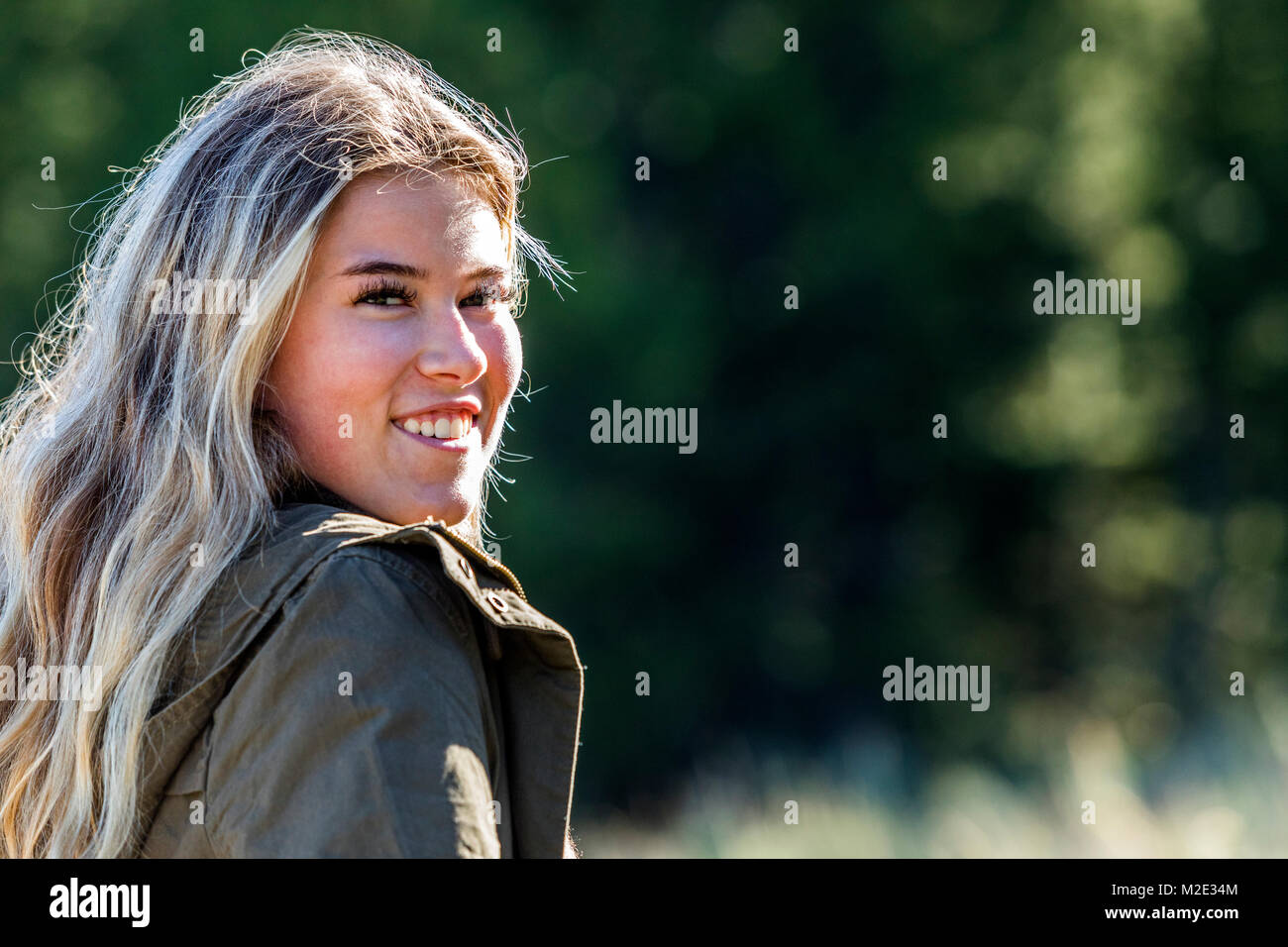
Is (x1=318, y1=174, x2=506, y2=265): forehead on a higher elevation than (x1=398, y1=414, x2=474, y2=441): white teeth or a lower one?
higher

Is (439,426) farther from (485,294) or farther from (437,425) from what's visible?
(485,294)

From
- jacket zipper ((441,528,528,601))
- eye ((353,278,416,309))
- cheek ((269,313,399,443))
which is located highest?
eye ((353,278,416,309))

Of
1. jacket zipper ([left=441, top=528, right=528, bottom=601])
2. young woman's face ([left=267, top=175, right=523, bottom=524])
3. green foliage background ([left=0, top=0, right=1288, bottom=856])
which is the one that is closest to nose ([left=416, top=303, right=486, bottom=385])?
young woman's face ([left=267, top=175, right=523, bottom=524])

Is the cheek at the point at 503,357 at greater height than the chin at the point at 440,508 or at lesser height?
greater

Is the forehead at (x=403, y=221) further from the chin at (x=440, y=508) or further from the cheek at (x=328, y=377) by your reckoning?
the chin at (x=440, y=508)
